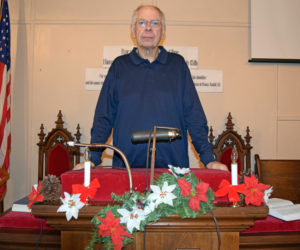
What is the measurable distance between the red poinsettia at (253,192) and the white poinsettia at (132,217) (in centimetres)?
44

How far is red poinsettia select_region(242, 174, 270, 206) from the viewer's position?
51.5 inches

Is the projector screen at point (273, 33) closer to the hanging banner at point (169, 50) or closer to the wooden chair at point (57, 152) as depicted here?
the hanging banner at point (169, 50)

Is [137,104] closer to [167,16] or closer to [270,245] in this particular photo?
[270,245]

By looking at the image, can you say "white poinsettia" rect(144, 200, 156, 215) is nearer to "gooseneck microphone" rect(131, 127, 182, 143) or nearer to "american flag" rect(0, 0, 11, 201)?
"gooseneck microphone" rect(131, 127, 182, 143)

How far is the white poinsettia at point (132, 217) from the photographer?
119cm

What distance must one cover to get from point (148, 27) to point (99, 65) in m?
2.38

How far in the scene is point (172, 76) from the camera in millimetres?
2217

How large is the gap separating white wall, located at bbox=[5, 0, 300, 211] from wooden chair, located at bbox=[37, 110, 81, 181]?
27 cm

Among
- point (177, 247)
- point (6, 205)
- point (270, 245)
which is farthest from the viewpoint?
point (6, 205)

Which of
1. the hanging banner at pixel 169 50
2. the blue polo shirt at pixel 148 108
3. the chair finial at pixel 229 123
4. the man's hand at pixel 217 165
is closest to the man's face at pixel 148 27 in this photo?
the blue polo shirt at pixel 148 108

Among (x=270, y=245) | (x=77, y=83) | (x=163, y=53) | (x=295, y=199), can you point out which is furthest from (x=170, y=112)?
(x=77, y=83)

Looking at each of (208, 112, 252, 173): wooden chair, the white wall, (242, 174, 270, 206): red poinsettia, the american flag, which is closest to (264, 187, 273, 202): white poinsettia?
(242, 174, 270, 206): red poinsettia

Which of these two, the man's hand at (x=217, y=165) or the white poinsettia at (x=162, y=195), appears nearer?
the white poinsettia at (x=162, y=195)

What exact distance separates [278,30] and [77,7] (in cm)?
284
